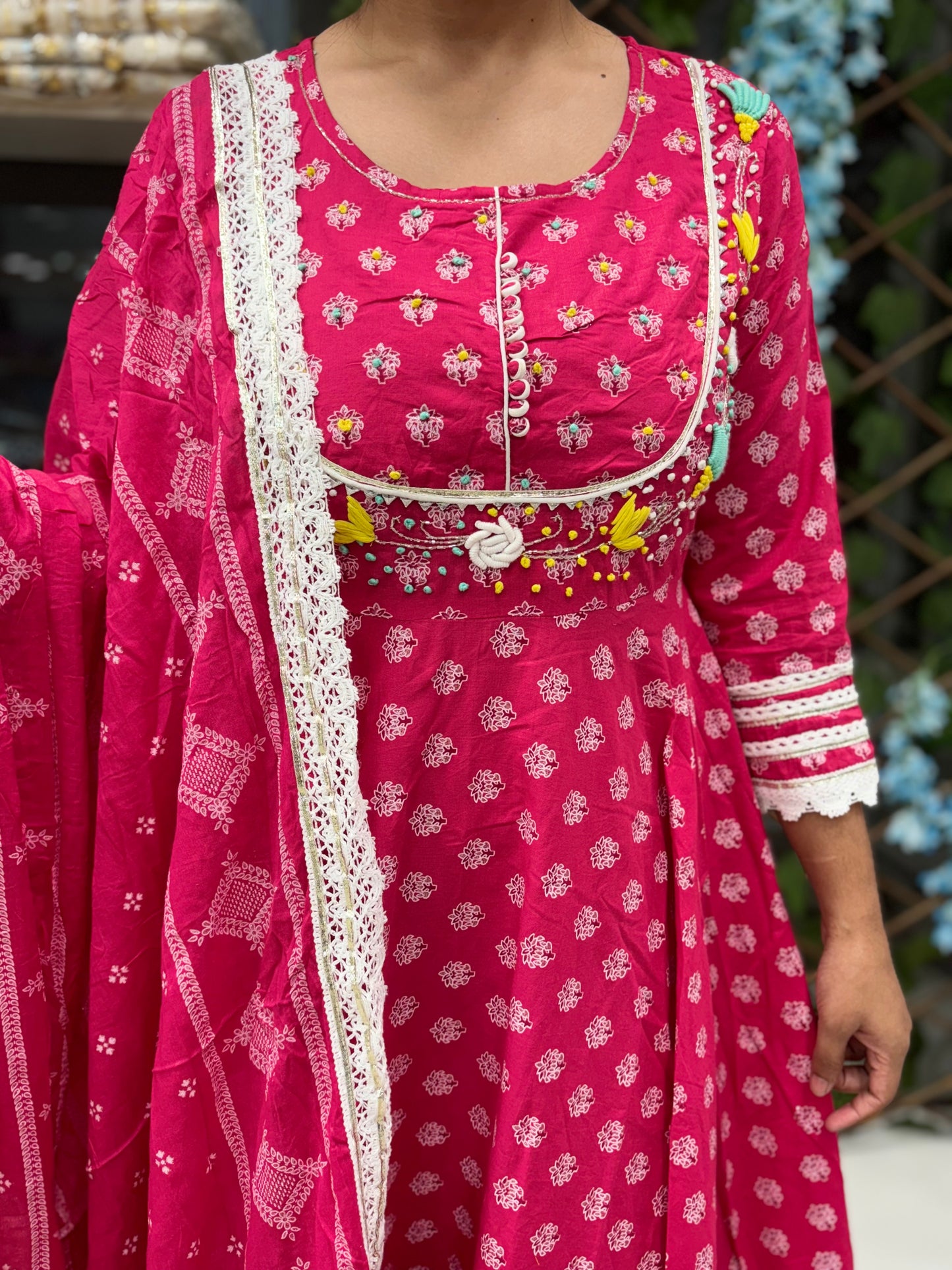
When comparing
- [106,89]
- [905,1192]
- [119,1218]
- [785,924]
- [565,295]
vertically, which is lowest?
[905,1192]

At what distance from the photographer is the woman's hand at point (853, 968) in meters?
0.71

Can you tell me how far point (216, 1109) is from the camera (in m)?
0.65

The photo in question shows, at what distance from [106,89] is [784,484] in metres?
0.59

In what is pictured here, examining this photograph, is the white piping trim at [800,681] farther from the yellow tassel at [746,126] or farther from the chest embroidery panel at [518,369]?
the yellow tassel at [746,126]

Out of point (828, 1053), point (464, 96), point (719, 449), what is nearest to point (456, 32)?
point (464, 96)

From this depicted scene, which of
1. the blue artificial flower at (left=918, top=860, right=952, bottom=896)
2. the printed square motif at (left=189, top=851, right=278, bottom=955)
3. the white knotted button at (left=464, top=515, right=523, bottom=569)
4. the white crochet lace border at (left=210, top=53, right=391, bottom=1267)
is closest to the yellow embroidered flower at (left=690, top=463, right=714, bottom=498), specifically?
the white knotted button at (left=464, top=515, right=523, bottom=569)

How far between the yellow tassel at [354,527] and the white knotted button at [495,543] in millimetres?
54

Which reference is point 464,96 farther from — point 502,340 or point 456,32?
point 502,340

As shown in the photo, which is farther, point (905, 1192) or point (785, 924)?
point (905, 1192)

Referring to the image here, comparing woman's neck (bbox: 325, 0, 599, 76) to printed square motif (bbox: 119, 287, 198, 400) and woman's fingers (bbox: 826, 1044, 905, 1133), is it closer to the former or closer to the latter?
printed square motif (bbox: 119, 287, 198, 400)

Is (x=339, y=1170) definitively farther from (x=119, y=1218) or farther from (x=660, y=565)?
(x=660, y=565)

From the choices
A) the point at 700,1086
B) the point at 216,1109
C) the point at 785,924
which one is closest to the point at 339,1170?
the point at 216,1109

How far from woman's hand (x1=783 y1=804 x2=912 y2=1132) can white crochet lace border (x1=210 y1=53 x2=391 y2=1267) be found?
31 cm

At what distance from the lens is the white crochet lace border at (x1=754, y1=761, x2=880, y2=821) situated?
2.33 feet
